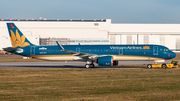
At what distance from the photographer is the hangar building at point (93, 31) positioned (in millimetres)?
131500

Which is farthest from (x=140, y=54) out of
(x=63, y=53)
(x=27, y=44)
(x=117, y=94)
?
(x=117, y=94)

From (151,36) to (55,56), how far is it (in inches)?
3971

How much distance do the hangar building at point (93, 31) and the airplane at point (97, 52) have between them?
80404 mm

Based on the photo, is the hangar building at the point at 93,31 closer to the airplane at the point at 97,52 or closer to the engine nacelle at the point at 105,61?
the airplane at the point at 97,52

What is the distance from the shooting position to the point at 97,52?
143 feet

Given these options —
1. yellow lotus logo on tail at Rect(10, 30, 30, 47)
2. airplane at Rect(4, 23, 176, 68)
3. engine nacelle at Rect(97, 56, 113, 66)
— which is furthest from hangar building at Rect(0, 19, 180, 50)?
engine nacelle at Rect(97, 56, 113, 66)

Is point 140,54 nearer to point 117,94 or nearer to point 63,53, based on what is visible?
point 63,53

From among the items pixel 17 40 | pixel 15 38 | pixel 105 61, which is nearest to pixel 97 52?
pixel 105 61

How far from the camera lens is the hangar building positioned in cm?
13150

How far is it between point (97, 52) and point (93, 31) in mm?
90318

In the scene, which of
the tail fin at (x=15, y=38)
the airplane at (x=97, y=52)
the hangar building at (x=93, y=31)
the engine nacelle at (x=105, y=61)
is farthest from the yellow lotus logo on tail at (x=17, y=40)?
the hangar building at (x=93, y=31)

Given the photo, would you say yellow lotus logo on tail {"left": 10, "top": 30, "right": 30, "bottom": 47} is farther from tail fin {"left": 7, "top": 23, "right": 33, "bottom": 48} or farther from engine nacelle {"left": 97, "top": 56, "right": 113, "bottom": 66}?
engine nacelle {"left": 97, "top": 56, "right": 113, "bottom": 66}

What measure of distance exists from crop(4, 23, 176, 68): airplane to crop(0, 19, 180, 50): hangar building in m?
80.4

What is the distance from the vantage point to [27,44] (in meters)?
46.5
